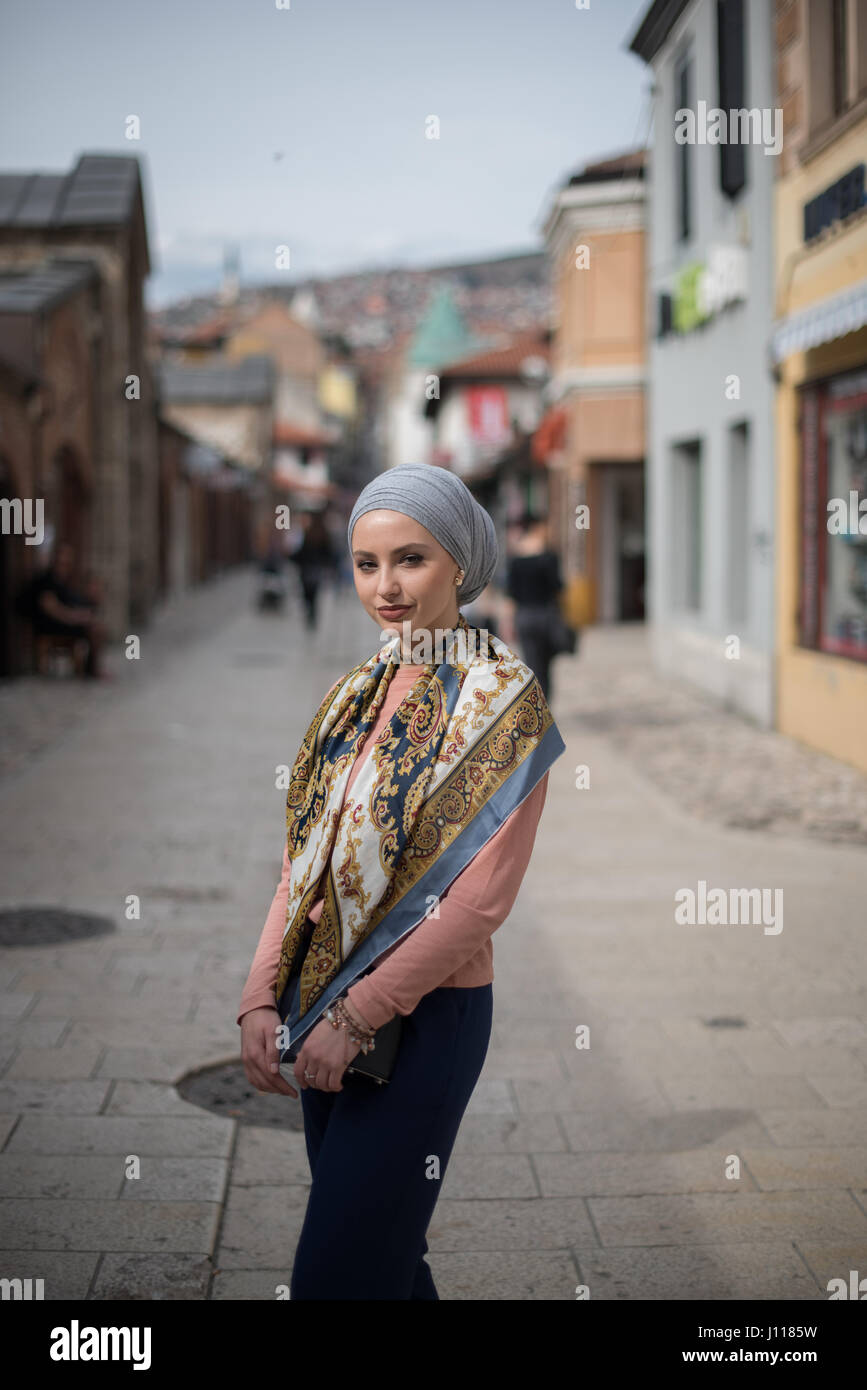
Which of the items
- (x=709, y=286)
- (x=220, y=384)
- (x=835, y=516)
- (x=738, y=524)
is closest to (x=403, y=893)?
(x=835, y=516)

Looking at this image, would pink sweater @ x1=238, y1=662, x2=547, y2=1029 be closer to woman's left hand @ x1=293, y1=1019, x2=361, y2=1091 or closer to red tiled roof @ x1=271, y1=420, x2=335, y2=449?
woman's left hand @ x1=293, y1=1019, x2=361, y2=1091

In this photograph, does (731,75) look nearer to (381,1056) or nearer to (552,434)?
(381,1056)

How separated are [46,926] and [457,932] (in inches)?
189

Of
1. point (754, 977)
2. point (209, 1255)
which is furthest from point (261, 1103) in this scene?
point (754, 977)

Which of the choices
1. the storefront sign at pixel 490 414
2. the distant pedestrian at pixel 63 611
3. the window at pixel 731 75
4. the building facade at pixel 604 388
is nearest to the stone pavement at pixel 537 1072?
the window at pixel 731 75

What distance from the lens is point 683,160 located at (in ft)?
56.5

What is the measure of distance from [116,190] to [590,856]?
18394mm

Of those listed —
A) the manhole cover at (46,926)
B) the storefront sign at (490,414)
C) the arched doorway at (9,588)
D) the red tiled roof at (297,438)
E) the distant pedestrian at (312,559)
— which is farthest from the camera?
the red tiled roof at (297,438)

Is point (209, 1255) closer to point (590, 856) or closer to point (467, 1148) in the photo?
point (467, 1148)

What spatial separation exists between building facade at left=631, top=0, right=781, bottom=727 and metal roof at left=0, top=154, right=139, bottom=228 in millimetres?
8714

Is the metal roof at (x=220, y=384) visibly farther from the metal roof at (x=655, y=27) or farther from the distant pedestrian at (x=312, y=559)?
the metal roof at (x=655, y=27)

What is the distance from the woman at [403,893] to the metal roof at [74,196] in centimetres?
2126

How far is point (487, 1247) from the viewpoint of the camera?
390cm

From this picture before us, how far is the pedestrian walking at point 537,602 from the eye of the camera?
12258 millimetres
